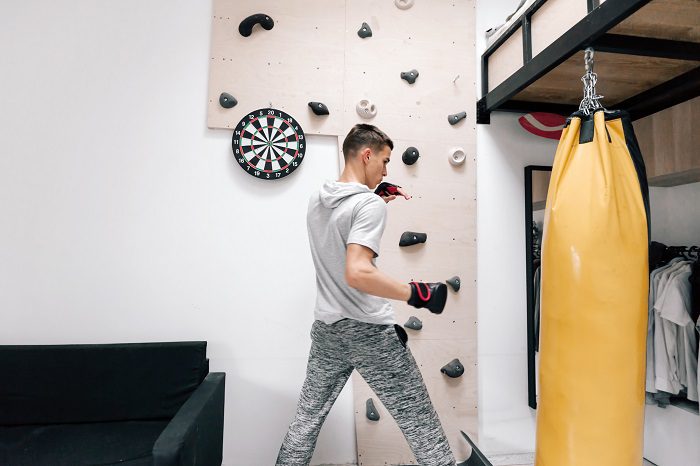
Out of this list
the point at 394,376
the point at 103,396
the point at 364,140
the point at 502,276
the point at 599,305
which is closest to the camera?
the point at 599,305

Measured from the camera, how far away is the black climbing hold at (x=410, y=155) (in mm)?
2328

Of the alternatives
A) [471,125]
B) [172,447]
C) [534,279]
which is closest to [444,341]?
[534,279]

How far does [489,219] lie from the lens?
252 centimetres

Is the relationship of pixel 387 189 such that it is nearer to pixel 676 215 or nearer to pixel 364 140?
pixel 364 140

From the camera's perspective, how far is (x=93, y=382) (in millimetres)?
1915

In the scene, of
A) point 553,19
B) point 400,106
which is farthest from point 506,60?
point 400,106

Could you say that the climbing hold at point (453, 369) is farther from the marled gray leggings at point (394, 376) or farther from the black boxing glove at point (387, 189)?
the black boxing glove at point (387, 189)

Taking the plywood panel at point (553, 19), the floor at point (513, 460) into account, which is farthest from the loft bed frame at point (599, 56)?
the floor at point (513, 460)

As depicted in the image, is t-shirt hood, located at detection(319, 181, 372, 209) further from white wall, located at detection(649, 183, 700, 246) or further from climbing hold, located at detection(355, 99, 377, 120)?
white wall, located at detection(649, 183, 700, 246)

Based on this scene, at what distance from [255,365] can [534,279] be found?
1.70 m

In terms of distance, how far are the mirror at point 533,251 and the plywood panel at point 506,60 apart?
0.57 meters

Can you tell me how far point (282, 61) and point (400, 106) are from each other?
701mm

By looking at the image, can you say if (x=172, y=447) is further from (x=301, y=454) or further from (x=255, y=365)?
(x=255, y=365)

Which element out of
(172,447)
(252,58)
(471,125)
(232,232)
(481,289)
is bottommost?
(172,447)
